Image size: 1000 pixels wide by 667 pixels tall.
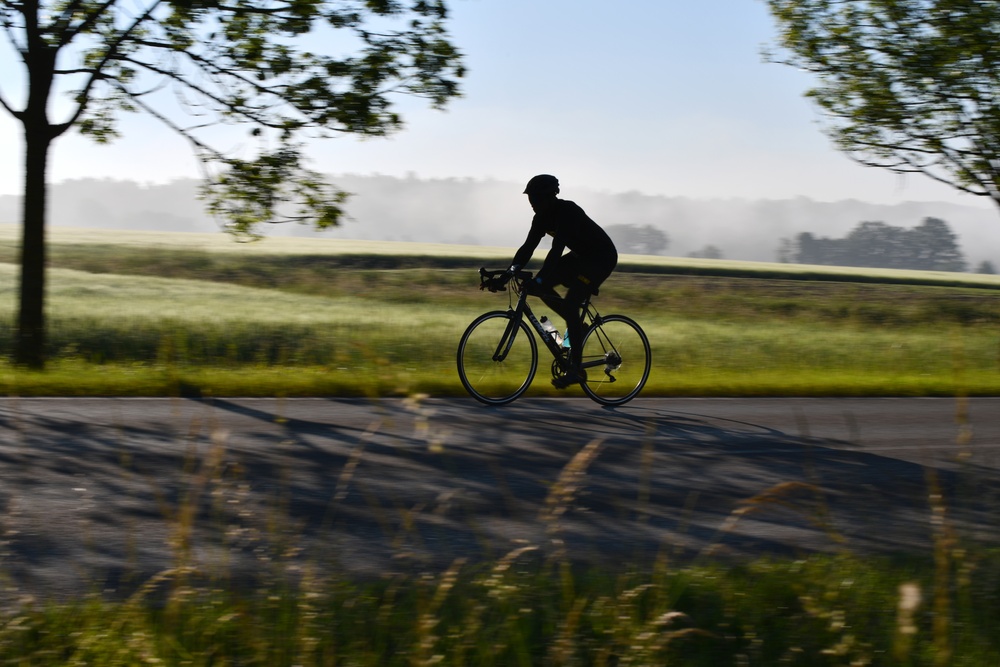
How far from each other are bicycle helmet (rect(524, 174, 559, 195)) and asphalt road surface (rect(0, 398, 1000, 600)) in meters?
2.01

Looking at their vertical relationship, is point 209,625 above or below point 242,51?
below

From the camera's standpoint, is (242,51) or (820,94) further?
(820,94)

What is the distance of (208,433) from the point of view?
7.50 m

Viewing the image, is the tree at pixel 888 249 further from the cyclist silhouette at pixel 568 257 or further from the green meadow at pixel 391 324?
the cyclist silhouette at pixel 568 257

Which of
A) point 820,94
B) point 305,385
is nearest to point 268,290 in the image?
point 820,94

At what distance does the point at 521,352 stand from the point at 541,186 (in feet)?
5.28

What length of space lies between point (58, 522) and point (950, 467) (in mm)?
6032

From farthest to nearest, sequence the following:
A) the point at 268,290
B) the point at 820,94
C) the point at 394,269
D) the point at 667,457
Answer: the point at 394,269
the point at 268,290
the point at 820,94
the point at 667,457

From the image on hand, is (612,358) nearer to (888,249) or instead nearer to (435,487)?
(435,487)

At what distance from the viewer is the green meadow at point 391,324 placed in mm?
11531

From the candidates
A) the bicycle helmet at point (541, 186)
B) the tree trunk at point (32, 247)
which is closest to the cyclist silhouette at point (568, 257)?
the bicycle helmet at point (541, 186)

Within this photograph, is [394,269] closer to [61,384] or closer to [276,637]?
[61,384]

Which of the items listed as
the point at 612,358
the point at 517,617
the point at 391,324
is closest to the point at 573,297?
the point at 612,358

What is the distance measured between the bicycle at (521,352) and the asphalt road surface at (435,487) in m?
0.31
